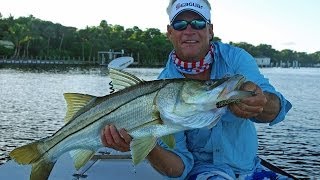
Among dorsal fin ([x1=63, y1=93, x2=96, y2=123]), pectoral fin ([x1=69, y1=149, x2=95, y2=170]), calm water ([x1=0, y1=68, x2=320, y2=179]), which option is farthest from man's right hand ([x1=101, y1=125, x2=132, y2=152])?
calm water ([x1=0, y1=68, x2=320, y2=179])

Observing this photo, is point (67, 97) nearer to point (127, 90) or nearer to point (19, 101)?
point (127, 90)

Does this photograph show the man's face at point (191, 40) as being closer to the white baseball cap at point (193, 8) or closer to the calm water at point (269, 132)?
the white baseball cap at point (193, 8)

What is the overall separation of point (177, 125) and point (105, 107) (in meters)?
0.64

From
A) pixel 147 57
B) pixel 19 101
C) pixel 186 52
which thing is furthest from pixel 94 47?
pixel 186 52

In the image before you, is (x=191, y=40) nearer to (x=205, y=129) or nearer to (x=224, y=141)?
(x=205, y=129)

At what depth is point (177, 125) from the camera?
372 centimetres

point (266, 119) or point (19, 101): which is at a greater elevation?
point (266, 119)

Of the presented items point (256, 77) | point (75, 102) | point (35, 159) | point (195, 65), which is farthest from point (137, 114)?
point (256, 77)

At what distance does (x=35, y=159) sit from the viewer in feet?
13.6

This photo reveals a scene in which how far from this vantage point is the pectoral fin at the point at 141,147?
12.5 feet

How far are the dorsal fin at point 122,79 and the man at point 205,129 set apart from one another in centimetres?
75

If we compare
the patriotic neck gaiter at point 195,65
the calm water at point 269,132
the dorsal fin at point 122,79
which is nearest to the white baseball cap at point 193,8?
the patriotic neck gaiter at point 195,65

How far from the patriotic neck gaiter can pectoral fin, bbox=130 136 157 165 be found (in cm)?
119

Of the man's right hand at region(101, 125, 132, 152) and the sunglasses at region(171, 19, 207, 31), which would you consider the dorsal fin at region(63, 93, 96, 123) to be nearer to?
the man's right hand at region(101, 125, 132, 152)
